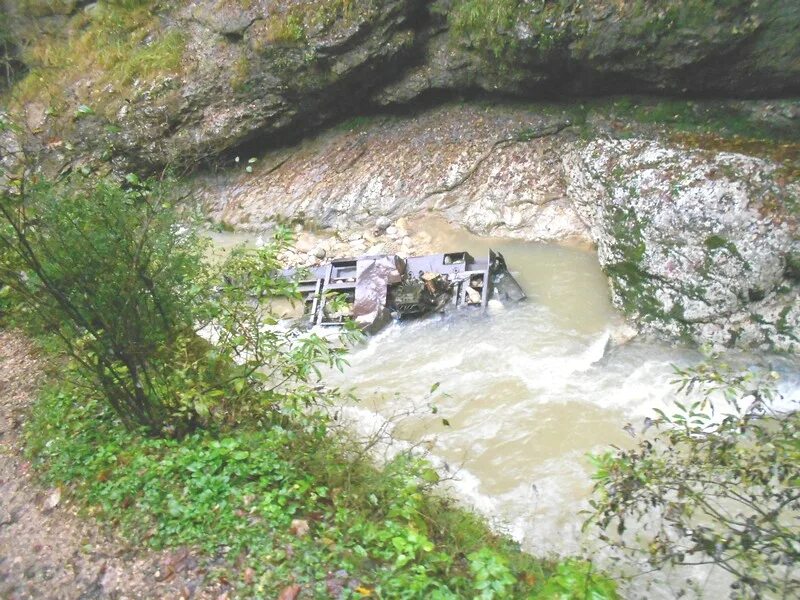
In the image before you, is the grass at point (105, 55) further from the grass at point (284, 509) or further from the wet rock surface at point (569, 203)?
the grass at point (284, 509)

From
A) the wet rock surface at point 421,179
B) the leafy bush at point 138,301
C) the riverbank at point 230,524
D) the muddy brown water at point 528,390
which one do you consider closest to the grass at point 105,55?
the wet rock surface at point 421,179

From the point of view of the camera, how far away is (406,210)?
34.7 ft

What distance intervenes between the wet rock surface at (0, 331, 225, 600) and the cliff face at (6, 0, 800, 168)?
4.74 meters

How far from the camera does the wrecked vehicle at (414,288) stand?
25.8 feet

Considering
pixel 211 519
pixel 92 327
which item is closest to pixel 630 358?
pixel 211 519

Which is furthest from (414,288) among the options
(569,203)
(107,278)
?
(107,278)

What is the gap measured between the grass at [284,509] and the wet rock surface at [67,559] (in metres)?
0.09

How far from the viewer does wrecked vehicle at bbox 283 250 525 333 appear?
25.8 ft

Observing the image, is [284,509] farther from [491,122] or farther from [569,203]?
[491,122]

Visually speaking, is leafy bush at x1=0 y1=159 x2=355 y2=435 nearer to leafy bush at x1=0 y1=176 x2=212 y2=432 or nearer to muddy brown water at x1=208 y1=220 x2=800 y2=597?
leafy bush at x1=0 y1=176 x2=212 y2=432

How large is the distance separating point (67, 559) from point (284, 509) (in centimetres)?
129

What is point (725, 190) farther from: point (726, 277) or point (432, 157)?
point (432, 157)

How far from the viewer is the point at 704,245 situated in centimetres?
653

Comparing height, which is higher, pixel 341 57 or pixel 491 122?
pixel 341 57
